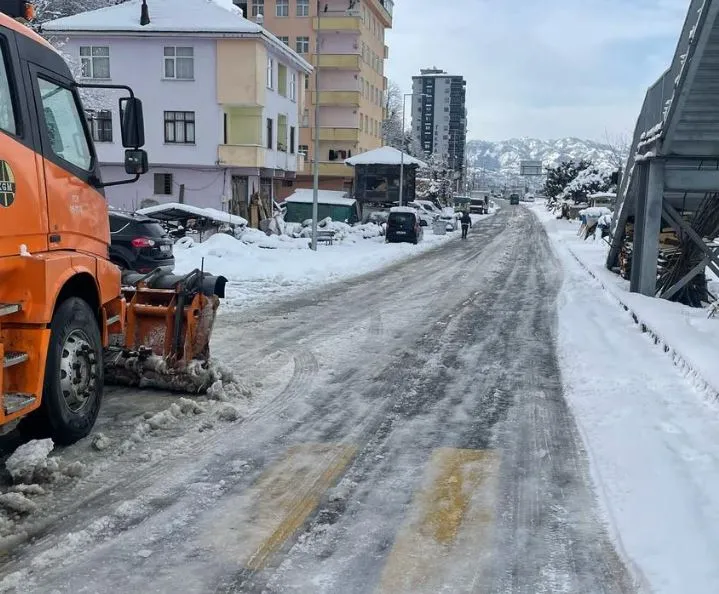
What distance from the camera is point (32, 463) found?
4.83 metres

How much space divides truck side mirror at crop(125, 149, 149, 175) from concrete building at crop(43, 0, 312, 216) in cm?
2850

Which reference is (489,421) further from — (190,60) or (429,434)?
(190,60)

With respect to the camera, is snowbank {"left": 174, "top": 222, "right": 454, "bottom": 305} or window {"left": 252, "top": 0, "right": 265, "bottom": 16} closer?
snowbank {"left": 174, "top": 222, "right": 454, "bottom": 305}

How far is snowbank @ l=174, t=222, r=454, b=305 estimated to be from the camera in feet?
55.3

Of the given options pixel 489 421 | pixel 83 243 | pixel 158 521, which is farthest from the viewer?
pixel 489 421

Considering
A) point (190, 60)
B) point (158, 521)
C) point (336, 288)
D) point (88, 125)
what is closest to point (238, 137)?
point (190, 60)

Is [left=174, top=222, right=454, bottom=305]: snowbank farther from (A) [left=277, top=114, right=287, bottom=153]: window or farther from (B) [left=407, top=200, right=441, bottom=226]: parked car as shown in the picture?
(B) [left=407, top=200, right=441, bottom=226]: parked car

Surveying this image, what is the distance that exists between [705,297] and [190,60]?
26.6 metres

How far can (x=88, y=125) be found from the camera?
632 centimetres

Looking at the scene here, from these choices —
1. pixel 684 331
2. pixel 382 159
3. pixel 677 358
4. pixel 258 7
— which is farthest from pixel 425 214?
pixel 677 358

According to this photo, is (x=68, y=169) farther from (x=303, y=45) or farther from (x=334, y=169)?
(x=303, y=45)

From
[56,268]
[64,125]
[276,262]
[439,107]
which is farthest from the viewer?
[439,107]

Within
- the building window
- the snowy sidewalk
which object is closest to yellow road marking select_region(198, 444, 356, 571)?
the snowy sidewalk

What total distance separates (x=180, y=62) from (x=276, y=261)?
1771cm
